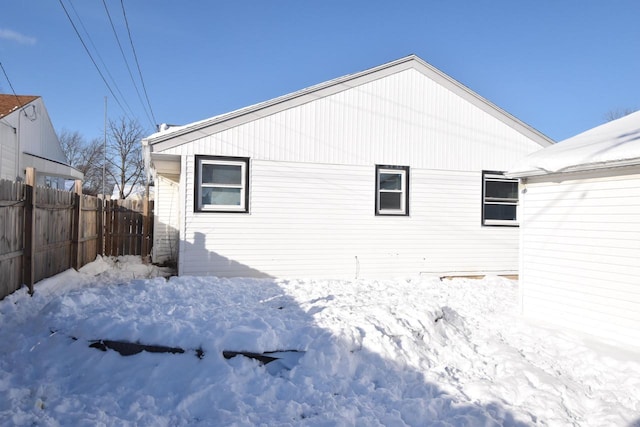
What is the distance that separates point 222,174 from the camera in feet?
29.7

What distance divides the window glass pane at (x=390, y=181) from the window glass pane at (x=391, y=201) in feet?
0.57

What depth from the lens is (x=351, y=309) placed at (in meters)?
5.79

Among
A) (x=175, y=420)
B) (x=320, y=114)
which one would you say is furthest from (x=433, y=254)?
(x=175, y=420)

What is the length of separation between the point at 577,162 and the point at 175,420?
593cm

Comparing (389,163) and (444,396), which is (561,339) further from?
(389,163)

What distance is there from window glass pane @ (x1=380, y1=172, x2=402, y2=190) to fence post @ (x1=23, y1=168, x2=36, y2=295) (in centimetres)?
703

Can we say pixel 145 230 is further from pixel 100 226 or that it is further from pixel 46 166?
pixel 46 166

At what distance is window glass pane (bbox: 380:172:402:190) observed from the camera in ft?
33.4

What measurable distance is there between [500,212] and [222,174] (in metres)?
7.26

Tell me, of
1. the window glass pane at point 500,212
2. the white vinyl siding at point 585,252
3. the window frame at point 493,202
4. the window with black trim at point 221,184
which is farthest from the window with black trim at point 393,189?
the white vinyl siding at point 585,252

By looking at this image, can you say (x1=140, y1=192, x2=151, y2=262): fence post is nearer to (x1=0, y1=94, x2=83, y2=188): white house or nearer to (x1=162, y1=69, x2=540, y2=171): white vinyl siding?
(x1=162, y1=69, x2=540, y2=171): white vinyl siding

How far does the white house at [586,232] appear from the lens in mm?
5461

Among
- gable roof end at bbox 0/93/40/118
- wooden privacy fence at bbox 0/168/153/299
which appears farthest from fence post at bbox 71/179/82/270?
gable roof end at bbox 0/93/40/118

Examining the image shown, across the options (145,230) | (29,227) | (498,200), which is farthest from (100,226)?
(498,200)
